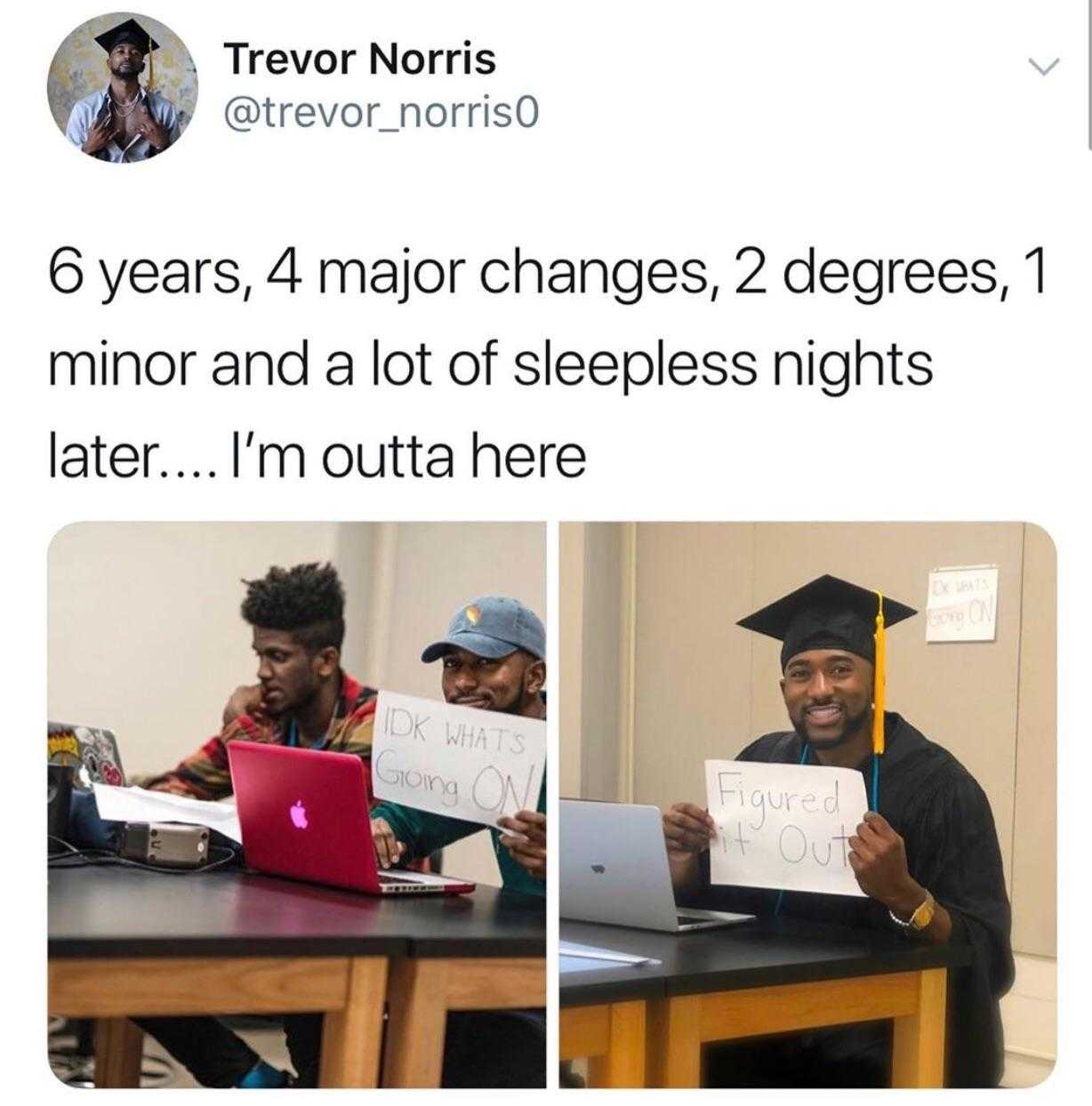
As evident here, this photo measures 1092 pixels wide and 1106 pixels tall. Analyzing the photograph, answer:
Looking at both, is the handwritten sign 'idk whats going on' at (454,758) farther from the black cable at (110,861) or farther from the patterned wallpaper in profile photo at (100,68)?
the patterned wallpaper in profile photo at (100,68)

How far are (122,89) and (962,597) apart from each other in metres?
1.47

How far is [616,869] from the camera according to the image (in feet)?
8.65

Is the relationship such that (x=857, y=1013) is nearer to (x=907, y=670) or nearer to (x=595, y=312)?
(x=907, y=670)

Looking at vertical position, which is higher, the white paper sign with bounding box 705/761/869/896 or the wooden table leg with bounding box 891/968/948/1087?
the white paper sign with bounding box 705/761/869/896

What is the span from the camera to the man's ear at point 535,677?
8.71ft

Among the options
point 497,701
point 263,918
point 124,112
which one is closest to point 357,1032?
point 263,918

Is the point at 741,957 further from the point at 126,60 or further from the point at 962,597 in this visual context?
the point at 126,60

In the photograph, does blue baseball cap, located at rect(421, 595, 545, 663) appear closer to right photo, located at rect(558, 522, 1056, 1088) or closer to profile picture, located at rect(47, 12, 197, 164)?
right photo, located at rect(558, 522, 1056, 1088)

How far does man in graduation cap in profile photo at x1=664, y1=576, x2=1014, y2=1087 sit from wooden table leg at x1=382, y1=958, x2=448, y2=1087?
41cm

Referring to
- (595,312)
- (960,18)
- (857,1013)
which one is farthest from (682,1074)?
(960,18)

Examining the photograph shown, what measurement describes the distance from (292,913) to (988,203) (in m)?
1.48

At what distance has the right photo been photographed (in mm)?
2617

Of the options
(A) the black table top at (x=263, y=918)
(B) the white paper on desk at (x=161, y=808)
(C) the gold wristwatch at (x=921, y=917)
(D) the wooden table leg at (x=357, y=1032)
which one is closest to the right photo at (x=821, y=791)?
(C) the gold wristwatch at (x=921, y=917)

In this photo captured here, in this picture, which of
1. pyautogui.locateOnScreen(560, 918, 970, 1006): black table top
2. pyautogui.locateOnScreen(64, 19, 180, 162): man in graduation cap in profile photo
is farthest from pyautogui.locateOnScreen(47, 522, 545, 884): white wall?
pyautogui.locateOnScreen(64, 19, 180, 162): man in graduation cap in profile photo
